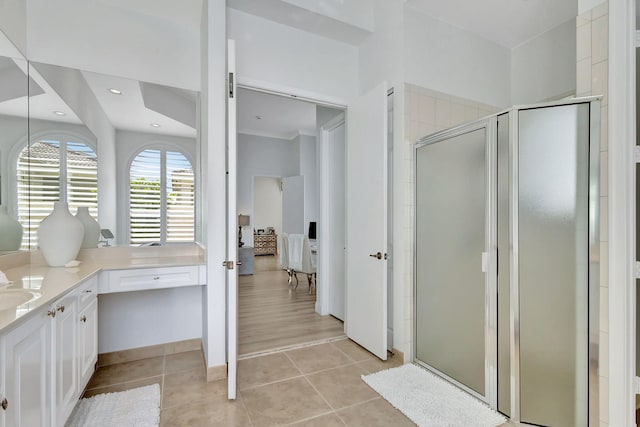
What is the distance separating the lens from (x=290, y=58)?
289cm

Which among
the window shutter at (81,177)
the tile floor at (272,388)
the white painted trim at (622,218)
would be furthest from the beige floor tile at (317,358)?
the window shutter at (81,177)

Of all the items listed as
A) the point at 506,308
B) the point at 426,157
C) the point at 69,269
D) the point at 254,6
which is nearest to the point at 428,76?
the point at 426,157

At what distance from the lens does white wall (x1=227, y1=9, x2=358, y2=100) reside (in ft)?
8.79

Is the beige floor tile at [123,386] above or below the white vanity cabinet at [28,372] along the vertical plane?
below

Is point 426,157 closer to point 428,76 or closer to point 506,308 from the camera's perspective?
point 428,76

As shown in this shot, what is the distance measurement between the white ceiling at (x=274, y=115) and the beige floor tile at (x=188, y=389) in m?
3.66

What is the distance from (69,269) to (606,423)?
3331 mm

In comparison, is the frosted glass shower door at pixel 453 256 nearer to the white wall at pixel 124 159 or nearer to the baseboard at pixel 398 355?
the baseboard at pixel 398 355

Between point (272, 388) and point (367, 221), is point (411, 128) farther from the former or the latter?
point (272, 388)

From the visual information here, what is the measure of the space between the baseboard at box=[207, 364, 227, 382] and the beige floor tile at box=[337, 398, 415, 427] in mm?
955

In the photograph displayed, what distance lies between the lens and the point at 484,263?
6.72ft

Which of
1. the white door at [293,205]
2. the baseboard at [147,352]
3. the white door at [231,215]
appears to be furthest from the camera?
the white door at [293,205]

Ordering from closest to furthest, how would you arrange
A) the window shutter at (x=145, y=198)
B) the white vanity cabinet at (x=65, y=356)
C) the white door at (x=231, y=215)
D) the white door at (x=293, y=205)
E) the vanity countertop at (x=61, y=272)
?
1. the vanity countertop at (x=61, y=272)
2. the white vanity cabinet at (x=65, y=356)
3. the white door at (x=231, y=215)
4. the window shutter at (x=145, y=198)
5. the white door at (x=293, y=205)

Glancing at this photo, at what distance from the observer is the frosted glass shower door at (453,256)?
2096 mm
